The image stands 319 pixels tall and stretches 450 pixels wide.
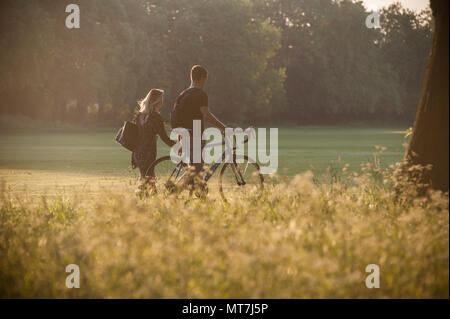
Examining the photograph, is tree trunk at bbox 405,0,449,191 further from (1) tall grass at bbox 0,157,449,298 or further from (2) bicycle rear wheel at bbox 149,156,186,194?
(2) bicycle rear wheel at bbox 149,156,186,194

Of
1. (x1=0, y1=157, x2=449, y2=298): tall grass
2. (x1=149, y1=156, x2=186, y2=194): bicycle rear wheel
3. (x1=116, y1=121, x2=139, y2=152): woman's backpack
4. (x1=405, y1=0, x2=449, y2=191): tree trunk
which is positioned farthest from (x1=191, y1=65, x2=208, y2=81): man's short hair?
(x1=405, y1=0, x2=449, y2=191): tree trunk

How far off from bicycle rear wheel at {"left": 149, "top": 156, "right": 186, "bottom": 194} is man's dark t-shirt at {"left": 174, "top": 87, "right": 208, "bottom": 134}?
0.75 meters

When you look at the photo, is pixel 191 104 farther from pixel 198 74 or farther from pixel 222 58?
pixel 222 58

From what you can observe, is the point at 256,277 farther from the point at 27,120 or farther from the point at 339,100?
the point at 339,100

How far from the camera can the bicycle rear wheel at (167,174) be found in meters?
9.02

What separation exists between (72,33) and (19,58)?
221 inches

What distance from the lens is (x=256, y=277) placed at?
4602mm

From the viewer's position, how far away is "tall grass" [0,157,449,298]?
4.54 metres

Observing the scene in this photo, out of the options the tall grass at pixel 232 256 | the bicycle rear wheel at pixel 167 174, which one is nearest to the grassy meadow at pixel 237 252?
the tall grass at pixel 232 256

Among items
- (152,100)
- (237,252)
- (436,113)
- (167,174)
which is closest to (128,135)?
(152,100)

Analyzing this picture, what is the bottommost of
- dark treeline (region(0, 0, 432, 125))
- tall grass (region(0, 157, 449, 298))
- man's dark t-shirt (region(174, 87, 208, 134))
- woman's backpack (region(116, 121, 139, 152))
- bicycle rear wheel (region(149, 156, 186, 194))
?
tall grass (region(0, 157, 449, 298))

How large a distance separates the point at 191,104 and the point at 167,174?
45.5 inches

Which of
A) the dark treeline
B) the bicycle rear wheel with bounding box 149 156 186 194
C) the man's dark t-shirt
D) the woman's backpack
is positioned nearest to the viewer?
the bicycle rear wheel with bounding box 149 156 186 194
